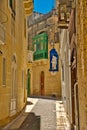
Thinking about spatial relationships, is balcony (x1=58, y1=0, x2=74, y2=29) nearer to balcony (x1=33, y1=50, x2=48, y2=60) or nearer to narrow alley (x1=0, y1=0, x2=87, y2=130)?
narrow alley (x1=0, y1=0, x2=87, y2=130)

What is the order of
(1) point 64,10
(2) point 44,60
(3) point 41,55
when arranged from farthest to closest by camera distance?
(3) point 41,55
(2) point 44,60
(1) point 64,10

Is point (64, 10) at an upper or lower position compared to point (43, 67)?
upper

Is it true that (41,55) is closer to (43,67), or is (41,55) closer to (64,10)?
(43,67)

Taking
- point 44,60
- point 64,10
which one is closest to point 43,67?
point 44,60

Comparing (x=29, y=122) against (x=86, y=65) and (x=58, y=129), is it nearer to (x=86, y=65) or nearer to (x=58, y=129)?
(x=58, y=129)

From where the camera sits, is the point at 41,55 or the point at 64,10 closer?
the point at 64,10

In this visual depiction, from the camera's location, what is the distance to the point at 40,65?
29844 millimetres

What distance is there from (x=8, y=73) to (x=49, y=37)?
1968cm

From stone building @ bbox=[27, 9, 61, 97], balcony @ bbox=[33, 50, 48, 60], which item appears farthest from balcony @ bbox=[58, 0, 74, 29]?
balcony @ bbox=[33, 50, 48, 60]

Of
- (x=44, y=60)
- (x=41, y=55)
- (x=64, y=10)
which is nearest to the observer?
(x=64, y=10)

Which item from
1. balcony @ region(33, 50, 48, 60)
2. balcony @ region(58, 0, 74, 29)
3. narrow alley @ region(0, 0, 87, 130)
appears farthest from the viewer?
balcony @ region(33, 50, 48, 60)

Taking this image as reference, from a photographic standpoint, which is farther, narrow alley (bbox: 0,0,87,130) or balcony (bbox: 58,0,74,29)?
balcony (bbox: 58,0,74,29)

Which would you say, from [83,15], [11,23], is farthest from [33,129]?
[83,15]

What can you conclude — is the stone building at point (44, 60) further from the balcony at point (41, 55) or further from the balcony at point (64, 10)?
the balcony at point (64, 10)
